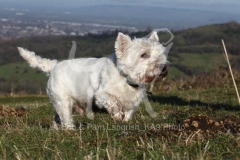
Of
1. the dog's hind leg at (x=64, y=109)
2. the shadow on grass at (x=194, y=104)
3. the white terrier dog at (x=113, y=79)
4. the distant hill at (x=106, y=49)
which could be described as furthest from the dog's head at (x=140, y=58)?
the distant hill at (x=106, y=49)

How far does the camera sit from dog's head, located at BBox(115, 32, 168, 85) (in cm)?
865

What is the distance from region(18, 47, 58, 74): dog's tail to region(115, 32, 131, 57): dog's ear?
2063 mm

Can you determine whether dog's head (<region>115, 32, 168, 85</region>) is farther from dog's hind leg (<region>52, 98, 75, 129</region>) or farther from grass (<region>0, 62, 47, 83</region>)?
grass (<region>0, 62, 47, 83</region>)

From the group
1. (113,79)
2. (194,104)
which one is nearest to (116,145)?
(113,79)

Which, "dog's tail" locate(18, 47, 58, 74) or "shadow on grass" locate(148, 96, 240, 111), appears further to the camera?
"shadow on grass" locate(148, 96, 240, 111)

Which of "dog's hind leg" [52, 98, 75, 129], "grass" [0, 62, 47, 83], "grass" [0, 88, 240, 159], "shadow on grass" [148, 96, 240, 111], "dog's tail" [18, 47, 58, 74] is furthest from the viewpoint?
"grass" [0, 62, 47, 83]

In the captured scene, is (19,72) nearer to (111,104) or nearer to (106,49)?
(106,49)

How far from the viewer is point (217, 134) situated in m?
5.16

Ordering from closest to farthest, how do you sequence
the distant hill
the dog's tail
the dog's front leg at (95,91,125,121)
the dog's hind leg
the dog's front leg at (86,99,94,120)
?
the dog's front leg at (95,91,125,121), the dog's front leg at (86,99,94,120), the dog's hind leg, the dog's tail, the distant hill

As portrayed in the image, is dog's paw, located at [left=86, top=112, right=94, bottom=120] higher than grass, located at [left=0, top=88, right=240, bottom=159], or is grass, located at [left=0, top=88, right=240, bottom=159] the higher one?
grass, located at [left=0, top=88, right=240, bottom=159]

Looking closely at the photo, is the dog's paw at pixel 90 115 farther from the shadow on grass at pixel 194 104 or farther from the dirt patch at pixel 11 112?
the dirt patch at pixel 11 112

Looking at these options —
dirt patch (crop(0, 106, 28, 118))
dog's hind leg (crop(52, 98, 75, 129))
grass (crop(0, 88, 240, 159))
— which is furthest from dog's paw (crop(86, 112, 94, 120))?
dirt patch (crop(0, 106, 28, 118))

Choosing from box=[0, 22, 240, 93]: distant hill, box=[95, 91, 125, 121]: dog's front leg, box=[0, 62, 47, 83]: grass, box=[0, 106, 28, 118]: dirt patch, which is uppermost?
box=[95, 91, 125, 121]: dog's front leg

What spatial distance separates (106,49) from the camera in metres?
79.2
